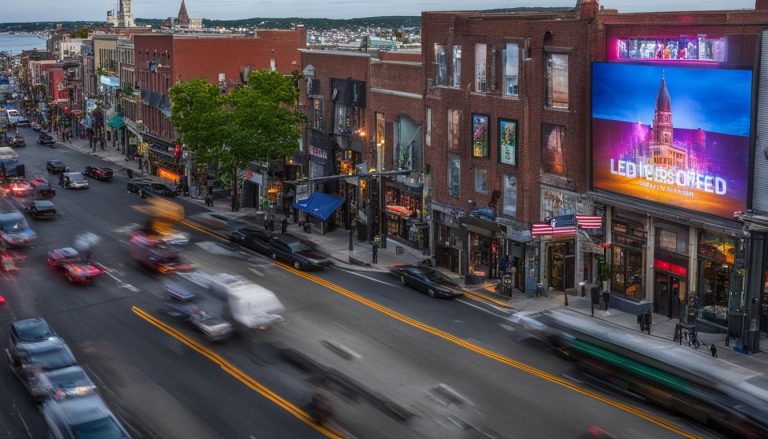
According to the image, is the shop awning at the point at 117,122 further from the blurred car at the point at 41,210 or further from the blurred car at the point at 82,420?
the blurred car at the point at 82,420

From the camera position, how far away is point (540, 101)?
4591cm

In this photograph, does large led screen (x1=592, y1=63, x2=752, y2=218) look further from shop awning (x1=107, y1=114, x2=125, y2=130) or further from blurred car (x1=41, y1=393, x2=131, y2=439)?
shop awning (x1=107, y1=114, x2=125, y2=130)

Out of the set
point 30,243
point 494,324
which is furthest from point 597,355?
point 30,243

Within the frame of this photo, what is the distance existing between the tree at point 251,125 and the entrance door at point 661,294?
34.3 meters

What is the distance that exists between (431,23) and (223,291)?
22079 mm

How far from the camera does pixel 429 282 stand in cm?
4547

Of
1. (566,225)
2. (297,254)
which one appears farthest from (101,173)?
(566,225)

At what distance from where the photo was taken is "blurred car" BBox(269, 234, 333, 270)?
167 ft

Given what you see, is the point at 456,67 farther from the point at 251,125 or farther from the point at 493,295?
the point at 251,125

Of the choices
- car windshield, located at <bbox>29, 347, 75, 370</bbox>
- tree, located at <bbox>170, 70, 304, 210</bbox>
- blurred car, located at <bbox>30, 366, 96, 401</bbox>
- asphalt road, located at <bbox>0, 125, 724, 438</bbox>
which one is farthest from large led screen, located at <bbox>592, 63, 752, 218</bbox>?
tree, located at <bbox>170, 70, 304, 210</bbox>

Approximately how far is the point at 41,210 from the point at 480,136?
1462 inches

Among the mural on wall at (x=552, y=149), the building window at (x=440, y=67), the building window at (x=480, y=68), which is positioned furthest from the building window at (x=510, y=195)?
the building window at (x=440, y=67)

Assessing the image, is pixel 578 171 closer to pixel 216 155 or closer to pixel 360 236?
pixel 360 236

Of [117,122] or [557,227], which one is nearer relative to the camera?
[557,227]
